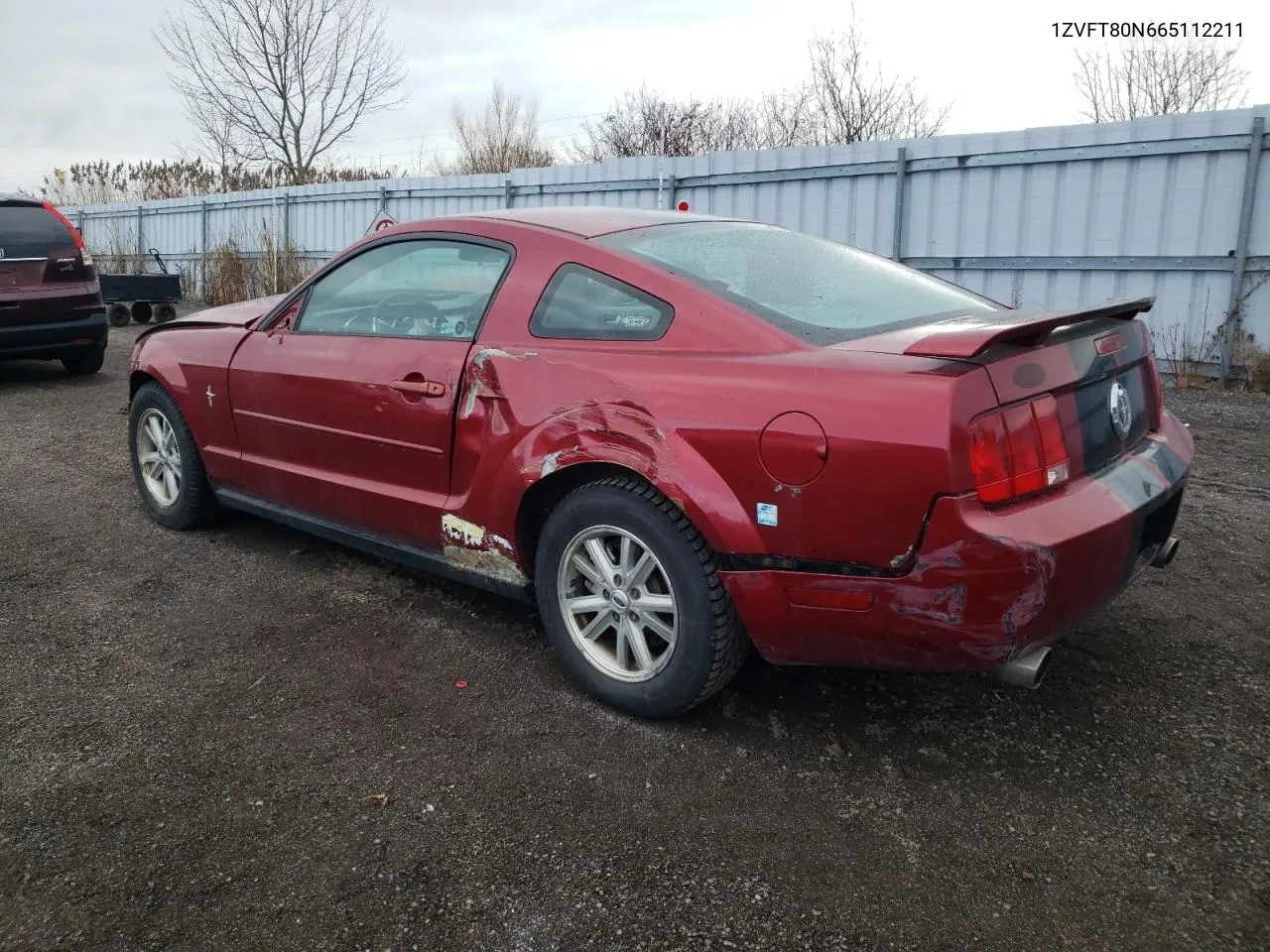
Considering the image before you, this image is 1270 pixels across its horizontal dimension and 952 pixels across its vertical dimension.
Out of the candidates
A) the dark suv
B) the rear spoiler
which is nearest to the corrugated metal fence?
the dark suv

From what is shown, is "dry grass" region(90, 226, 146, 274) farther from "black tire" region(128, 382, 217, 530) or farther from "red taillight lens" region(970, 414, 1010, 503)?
"red taillight lens" region(970, 414, 1010, 503)

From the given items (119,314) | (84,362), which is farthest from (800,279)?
(119,314)

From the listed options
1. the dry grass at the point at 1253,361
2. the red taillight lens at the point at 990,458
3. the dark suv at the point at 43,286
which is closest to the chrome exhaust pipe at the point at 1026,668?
the red taillight lens at the point at 990,458

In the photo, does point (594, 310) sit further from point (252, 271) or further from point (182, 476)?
point (252, 271)

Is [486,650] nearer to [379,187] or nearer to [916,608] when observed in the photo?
[916,608]

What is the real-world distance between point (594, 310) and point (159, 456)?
2.82m

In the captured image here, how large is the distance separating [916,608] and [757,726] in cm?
72

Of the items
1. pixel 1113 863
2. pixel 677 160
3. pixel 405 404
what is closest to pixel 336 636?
pixel 405 404

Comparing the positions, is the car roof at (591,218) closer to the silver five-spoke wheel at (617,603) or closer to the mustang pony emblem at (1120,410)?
the silver five-spoke wheel at (617,603)

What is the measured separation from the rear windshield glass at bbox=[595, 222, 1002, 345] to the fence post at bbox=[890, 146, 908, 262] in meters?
6.60

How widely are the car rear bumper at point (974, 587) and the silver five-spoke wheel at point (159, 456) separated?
124 inches

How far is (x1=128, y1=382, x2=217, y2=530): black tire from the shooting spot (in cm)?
439

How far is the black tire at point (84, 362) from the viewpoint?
9438 millimetres

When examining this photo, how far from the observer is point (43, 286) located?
8.52 metres
